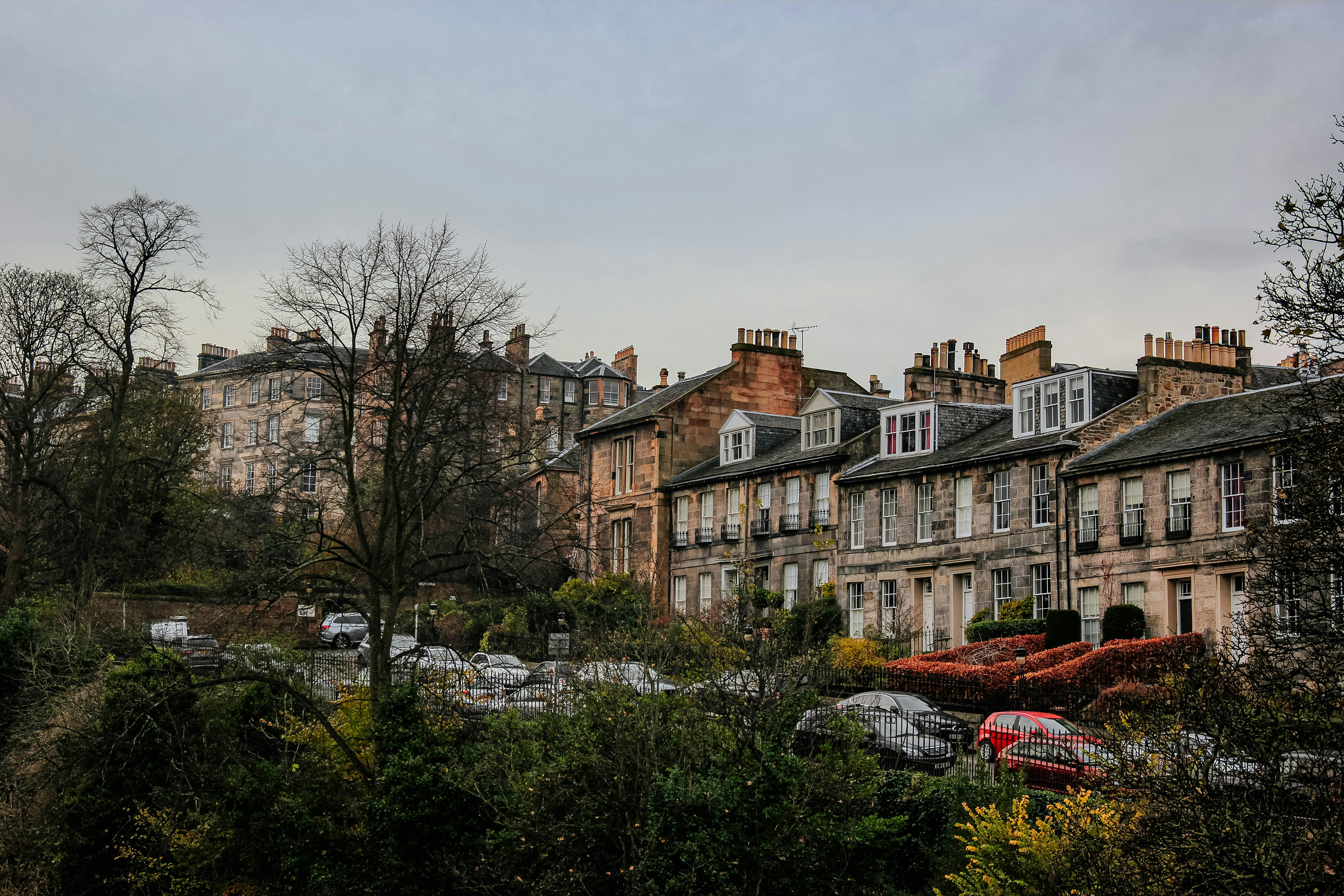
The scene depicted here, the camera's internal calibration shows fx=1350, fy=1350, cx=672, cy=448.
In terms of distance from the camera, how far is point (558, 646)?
39.8 m

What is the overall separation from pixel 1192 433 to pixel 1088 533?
4.06 metres

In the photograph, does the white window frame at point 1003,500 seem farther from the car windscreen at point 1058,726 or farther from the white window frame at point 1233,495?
the car windscreen at point 1058,726

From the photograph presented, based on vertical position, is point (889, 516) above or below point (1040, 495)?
below

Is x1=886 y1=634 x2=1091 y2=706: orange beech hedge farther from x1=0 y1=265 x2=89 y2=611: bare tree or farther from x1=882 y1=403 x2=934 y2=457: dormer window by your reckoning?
x1=0 y1=265 x2=89 y2=611: bare tree

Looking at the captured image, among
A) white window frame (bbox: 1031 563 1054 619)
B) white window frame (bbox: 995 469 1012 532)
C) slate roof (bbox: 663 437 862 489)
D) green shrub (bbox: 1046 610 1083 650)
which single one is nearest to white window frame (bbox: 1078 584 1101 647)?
green shrub (bbox: 1046 610 1083 650)

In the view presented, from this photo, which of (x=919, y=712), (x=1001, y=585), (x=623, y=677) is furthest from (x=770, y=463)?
(x=623, y=677)

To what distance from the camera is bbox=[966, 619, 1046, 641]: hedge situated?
38.8 m

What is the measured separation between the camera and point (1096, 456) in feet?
129

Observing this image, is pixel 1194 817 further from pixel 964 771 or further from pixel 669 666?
pixel 669 666

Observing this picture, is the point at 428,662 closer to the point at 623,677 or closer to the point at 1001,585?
the point at 623,677

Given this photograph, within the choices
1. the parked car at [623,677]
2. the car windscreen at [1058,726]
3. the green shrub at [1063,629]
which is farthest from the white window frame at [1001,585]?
the parked car at [623,677]

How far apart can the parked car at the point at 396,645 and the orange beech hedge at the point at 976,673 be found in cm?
1499

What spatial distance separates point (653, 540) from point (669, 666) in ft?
77.6

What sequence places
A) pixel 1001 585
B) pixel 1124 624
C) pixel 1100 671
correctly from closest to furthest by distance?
pixel 1100 671, pixel 1124 624, pixel 1001 585
